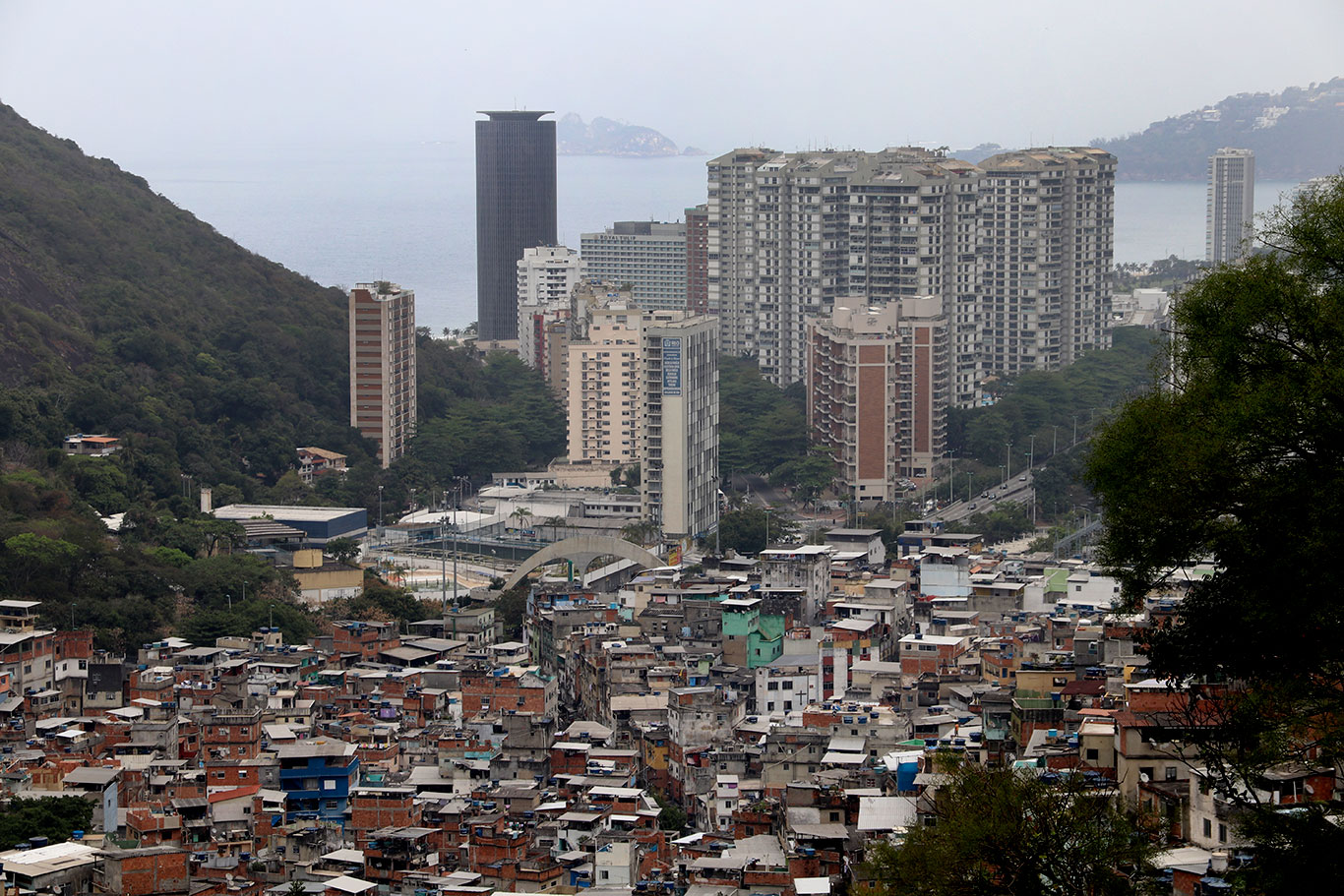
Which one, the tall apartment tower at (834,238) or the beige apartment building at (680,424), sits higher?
the tall apartment tower at (834,238)

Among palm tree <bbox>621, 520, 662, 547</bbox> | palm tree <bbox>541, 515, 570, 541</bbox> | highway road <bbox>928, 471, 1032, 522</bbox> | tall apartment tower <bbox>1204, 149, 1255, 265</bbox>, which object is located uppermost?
tall apartment tower <bbox>1204, 149, 1255, 265</bbox>

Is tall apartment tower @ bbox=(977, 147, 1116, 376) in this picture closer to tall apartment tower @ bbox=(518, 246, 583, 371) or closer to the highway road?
the highway road

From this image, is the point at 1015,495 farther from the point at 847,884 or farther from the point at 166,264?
the point at 847,884

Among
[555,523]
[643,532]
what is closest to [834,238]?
[555,523]

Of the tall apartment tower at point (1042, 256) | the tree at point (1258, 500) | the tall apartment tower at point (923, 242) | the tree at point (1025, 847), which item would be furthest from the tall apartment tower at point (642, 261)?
the tree at point (1025, 847)

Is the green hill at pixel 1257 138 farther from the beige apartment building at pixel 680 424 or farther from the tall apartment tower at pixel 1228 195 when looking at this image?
the beige apartment building at pixel 680 424

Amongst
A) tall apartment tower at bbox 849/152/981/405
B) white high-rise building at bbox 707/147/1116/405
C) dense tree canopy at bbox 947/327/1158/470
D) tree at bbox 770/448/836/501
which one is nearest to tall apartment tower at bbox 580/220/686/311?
white high-rise building at bbox 707/147/1116/405
